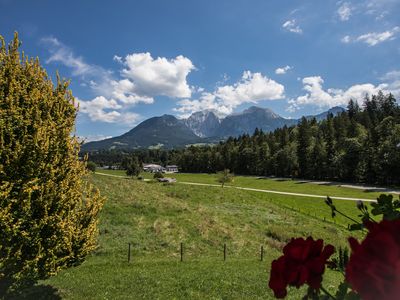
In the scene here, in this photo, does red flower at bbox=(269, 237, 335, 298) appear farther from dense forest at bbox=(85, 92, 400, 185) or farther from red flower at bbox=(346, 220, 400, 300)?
dense forest at bbox=(85, 92, 400, 185)

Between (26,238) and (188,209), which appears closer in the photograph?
(26,238)

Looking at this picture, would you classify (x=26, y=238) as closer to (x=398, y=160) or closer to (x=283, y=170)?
(x=398, y=160)

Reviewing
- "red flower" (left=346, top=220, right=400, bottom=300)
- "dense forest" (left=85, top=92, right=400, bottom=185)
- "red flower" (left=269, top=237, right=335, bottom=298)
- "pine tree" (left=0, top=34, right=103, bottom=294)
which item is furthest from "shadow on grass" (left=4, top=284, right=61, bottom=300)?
"dense forest" (left=85, top=92, right=400, bottom=185)

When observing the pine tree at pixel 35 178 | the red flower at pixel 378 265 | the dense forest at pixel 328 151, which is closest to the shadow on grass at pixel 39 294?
the pine tree at pixel 35 178

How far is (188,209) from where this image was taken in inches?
1640

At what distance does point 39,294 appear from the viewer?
54.8 feet

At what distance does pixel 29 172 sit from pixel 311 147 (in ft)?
→ 411

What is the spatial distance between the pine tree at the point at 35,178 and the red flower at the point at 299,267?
35.1 feet

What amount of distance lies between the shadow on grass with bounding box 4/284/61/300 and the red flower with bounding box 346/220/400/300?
18112 mm

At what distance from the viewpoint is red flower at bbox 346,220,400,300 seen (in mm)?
1591

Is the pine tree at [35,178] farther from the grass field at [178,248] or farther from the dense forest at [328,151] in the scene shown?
the dense forest at [328,151]

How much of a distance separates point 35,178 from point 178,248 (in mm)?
19889

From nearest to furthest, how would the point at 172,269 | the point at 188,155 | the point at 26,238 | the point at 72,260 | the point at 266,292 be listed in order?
1. the point at 26,238
2. the point at 72,260
3. the point at 266,292
4. the point at 172,269
5. the point at 188,155

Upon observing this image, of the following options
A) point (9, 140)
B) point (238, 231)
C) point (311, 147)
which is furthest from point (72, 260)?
point (311, 147)
